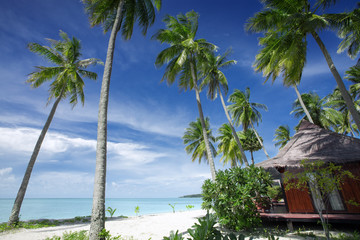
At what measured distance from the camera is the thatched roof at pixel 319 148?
6.26m

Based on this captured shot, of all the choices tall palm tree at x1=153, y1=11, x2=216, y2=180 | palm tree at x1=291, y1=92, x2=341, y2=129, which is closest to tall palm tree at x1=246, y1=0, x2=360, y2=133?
tall palm tree at x1=153, y1=11, x2=216, y2=180

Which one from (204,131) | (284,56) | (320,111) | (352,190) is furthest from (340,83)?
(320,111)

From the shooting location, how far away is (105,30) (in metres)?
8.68

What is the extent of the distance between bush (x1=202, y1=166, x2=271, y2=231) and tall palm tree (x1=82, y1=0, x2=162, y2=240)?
412 centimetres

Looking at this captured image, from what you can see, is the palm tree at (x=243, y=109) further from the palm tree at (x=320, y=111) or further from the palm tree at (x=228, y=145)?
the palm tree at (x=320, y=111)

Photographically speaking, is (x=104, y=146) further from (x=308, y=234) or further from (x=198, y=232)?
(x=308, y=234)

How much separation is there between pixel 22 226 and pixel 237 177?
423 inches

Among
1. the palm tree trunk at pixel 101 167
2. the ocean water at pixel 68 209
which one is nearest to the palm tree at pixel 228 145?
the ocean water at pixel 68 209

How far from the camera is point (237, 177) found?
642 cm

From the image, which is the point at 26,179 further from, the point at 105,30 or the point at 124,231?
the point at 105,30

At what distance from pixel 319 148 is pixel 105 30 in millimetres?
11770

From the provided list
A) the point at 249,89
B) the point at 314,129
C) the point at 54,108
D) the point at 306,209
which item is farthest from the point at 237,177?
the point at 249,89

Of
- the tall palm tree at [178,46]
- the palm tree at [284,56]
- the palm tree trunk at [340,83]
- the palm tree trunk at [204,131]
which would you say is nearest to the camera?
the palm tree trunk at [340,83]

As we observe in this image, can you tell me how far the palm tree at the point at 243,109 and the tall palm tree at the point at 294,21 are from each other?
12.3 meters
